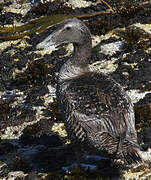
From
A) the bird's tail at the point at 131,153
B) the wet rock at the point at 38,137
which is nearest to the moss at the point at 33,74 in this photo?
the wet rock at the point at 38,137

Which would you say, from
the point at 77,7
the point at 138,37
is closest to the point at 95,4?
the point at 77,7

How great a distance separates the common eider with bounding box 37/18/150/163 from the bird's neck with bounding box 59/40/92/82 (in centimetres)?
3

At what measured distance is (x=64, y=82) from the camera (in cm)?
868

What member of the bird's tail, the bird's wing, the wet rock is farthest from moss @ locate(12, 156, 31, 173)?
the bird's tail

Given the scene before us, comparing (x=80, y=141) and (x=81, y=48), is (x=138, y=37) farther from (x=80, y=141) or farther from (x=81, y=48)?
(x=80, y=141)

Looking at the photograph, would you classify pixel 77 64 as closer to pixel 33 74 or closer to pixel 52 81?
pixel 52 81

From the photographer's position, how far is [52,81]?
13594 mm

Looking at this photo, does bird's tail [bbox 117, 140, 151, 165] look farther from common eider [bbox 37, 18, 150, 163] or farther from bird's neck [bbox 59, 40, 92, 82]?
bird's neck [bbox 59, 40, 92, 82]

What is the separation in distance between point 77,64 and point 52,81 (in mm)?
4615

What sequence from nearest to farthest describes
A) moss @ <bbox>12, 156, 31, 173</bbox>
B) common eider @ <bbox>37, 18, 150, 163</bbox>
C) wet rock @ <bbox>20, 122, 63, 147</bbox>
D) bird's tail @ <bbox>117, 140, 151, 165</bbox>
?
1. bird's tail @ <bbox>117, 140, 151, 165</bbox>
2. common eider @ <bbox>37, 18, 150, 163</bbox>
3. moss @ <bbox>12, 156, 31, 173</bbox>
4. wet rock @ <bbox>20, 122, 63, 147</bbox>

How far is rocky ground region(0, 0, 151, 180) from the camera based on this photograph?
30.9 feet

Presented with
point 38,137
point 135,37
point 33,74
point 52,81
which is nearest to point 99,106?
point 38,137

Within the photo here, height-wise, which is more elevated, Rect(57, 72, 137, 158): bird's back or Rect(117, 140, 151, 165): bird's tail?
Rect(57, 72, 137, 158): bird's back

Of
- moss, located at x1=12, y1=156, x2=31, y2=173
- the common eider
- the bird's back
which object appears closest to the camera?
the common eider
